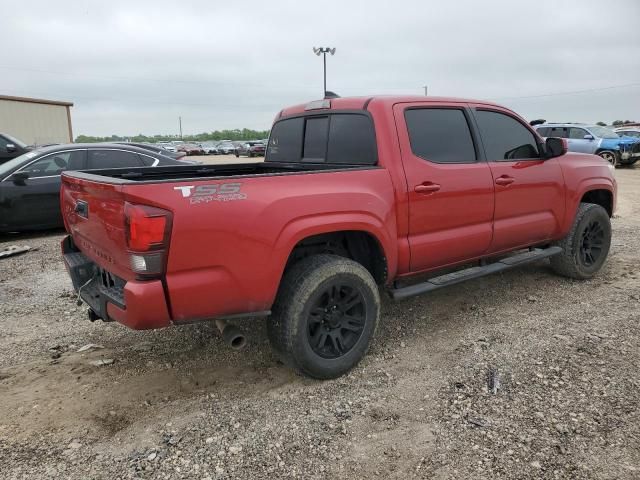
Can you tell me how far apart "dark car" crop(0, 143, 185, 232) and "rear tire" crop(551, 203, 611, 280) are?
6.40 m

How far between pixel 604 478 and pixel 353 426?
1.26 m

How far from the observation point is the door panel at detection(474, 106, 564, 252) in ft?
14.3

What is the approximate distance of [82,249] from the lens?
351cm

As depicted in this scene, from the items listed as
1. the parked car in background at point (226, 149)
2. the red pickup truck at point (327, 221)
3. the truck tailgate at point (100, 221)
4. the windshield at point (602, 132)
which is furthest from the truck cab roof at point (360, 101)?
the parked car in background at point (226, 149)

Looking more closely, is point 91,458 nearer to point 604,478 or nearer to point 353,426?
point 353,426

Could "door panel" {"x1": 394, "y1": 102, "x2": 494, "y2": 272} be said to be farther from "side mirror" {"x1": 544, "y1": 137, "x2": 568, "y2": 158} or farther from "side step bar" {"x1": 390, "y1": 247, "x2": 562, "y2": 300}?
"side mirror" {"x1": 544, "y1": 137, "x2": 568, "y2": 158}

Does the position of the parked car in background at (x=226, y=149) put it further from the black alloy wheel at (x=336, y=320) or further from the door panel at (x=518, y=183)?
the black alloy wheel at (x=336, y=320)

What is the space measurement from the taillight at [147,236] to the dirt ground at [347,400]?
0.97 m

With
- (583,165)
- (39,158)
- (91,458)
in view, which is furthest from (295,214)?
(39,158)

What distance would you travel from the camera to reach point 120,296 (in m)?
2.92

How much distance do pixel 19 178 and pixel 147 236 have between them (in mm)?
6100

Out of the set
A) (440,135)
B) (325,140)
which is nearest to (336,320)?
(325,140)

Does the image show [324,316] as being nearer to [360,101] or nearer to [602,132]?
[360,101]

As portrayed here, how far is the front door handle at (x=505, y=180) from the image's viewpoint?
14.0 ft
